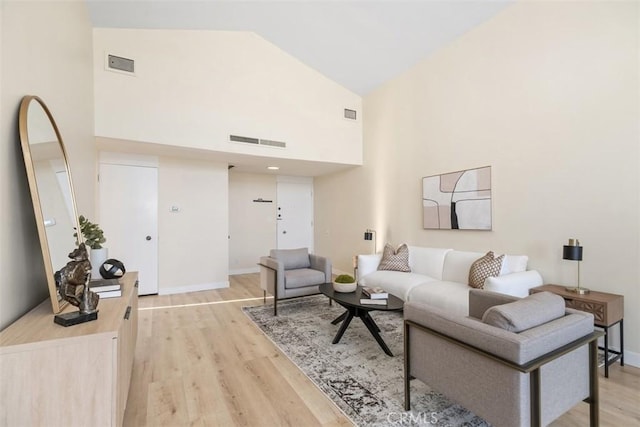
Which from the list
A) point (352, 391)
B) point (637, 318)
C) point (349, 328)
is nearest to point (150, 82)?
point (349, 328)

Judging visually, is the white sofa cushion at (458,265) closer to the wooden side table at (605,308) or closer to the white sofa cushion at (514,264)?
the white sofa cushion at (514,264)

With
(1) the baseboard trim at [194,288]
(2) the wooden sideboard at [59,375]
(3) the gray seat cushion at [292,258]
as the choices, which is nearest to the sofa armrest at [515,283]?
(3) the gray seat cushion at [292,258]

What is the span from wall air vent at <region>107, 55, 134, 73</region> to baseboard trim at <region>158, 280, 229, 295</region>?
Result: 10.9 feet

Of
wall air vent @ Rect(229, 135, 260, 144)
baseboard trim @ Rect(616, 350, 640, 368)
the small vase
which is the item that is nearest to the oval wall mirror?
the small vase

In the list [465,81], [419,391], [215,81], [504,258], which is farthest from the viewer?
[215,81]

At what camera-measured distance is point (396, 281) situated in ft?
12.6

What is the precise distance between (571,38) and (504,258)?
7.63 ft

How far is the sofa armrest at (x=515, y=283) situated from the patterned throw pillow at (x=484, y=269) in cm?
21

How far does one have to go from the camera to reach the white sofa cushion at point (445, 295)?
300cm

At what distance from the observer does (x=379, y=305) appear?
277 cm

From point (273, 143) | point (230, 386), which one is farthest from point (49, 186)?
point (273, 143)

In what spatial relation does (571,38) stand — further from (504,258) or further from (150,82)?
(150,82)

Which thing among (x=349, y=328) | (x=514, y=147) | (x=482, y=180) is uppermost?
(x=514, y=147)

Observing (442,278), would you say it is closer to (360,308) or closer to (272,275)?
(360,308)
